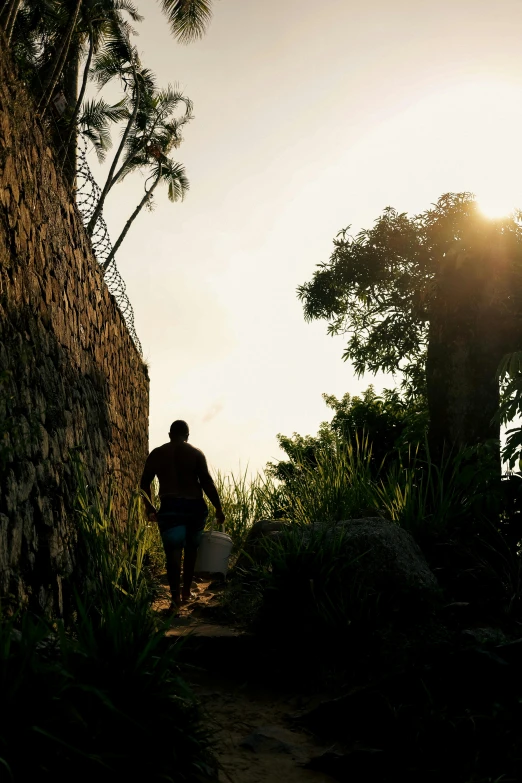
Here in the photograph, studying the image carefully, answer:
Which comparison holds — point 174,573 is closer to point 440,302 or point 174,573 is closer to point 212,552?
point 212,552

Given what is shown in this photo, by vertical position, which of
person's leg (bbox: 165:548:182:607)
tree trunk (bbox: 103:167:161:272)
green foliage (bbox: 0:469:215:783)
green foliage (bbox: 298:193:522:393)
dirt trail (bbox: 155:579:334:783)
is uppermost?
tree trunk (bbox: 103:167:161:272)

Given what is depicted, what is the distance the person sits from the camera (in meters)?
7.80

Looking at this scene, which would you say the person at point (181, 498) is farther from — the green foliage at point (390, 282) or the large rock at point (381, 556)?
the green foliage at point (390, 282)

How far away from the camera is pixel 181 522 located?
7844 mm

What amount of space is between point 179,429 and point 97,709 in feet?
16.1

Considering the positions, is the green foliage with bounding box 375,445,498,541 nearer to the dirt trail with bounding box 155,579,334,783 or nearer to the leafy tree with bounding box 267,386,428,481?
the dirt trail with bounding box 155,579,334,783

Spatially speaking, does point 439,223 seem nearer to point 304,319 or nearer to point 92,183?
point 304,319

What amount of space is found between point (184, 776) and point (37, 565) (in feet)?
7.44

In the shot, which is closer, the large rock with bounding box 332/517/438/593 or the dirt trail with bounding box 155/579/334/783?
the dirt trail with bounding box 155/579/334/783

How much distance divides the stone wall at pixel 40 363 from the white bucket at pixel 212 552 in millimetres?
1262

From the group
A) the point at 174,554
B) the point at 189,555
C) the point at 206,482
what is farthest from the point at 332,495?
the point at 174,554

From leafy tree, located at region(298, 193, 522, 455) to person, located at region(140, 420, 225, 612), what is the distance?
120 inches

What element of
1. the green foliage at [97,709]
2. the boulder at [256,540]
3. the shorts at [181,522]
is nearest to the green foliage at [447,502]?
the boulder at [256,540]

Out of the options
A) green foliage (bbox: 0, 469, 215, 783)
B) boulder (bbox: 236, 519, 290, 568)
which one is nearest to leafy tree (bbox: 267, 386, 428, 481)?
boulder (bbox: 236, 519, 290, 568)
